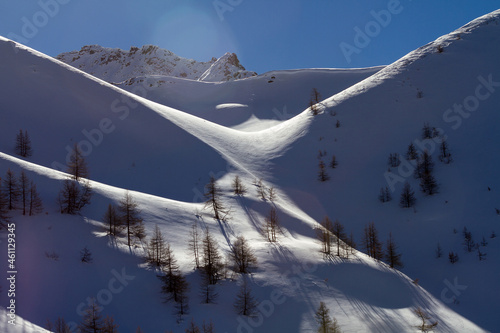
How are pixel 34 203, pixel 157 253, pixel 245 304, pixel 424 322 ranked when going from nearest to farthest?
1. pixel 245 304
2. pixel 424 322
3. pixel 157 253
4. pixel 34 203

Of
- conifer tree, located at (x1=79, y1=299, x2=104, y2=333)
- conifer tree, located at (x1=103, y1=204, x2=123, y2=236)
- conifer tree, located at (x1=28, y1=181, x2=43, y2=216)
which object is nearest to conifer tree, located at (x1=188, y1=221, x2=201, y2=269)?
conifer tree, located at (x1=103, y1=204, x2=123, y2=236)

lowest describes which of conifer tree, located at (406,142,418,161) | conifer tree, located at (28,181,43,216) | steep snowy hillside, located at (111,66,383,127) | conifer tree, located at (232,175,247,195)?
conifer tree, located at (28,181,43,216)

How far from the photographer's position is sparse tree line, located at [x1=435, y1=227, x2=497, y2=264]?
3384 cm

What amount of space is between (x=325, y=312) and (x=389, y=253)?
15677 millimetres

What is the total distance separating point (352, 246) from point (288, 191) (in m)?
14.5

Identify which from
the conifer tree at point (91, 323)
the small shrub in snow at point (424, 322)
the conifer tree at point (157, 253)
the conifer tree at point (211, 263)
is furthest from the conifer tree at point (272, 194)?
the conifer tree at point (91, 323)

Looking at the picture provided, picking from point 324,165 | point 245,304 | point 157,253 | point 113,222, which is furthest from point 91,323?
point 324,165

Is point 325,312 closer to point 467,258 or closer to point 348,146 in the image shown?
point 467,258

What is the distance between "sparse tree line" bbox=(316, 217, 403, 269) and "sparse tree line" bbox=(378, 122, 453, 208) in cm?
676

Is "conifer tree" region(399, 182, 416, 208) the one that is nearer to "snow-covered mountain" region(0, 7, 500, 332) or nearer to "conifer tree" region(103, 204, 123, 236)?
Result: "snow-covered mountain" region(0, 7, 500, 332)

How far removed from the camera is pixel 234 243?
29.8m

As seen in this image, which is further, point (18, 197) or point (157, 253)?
point (18, 197)

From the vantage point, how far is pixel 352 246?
36.8 metres

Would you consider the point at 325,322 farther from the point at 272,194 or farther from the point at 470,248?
the point at 272,194
